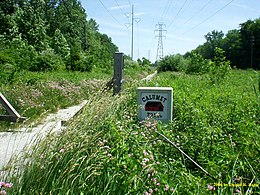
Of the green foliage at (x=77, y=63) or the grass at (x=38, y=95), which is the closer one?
the grass at (x=38, y=95)

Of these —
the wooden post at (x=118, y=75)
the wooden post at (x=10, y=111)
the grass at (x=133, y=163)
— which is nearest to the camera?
the grass at (x=133, y=163)

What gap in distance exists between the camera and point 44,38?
44312 mm

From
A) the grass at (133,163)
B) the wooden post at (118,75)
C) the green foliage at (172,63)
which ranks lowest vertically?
the grass at (133,163)

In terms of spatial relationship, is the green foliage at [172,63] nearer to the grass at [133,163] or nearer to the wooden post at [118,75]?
the wooden post at [118,75]

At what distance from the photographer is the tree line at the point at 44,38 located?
2103 centimetres

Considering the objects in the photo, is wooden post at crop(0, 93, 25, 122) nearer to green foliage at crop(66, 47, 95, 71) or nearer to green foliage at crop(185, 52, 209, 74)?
green foliage at crop(185, 52, 209, 74)

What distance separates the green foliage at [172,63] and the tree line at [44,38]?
9.05m

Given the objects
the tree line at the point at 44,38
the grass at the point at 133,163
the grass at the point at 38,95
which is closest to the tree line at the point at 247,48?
the tree line at the point at 44,38

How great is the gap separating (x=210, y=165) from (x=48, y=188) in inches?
57.5

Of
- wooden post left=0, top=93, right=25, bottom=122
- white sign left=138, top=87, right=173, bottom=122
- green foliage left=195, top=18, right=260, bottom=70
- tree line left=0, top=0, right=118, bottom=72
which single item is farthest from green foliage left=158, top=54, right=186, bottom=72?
white sign left=138, top=87, right=173, bottom=122

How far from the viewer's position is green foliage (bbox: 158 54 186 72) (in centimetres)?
4928

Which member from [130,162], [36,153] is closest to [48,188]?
[36,153]

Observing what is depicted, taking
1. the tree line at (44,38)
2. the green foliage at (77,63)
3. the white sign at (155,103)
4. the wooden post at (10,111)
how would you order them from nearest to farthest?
the white sign at (155,103) < the wooden post at (10,111) < the tree line at (44,38) < the green foliage at (77,63)

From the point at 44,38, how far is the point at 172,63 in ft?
67.0
